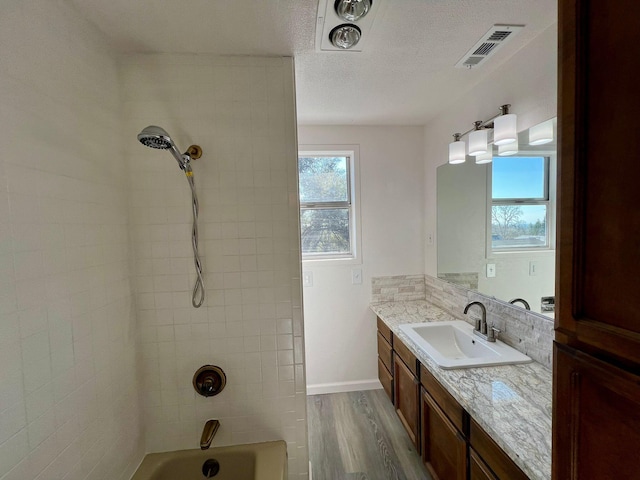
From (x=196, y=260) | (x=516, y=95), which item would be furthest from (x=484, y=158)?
(x=196, y=260)

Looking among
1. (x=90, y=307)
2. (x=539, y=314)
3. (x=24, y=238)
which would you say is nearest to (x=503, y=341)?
(x=539, y=314)

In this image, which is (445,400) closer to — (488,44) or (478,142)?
(478,142)

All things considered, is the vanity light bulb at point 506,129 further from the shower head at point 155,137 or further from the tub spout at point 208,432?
the tub spout at point 208,432

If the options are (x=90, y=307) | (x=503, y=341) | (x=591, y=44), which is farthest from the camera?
(x=503, y=341)

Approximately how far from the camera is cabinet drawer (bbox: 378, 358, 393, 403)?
2325 millimetres

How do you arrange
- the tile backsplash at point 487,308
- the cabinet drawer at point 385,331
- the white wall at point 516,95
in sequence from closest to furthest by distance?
the white wall at point 516,95 < the tile backsplash at point 487,308 < the cabinet drawer at point 385,331

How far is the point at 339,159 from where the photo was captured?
8.95ft

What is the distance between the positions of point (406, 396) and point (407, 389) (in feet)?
0.24

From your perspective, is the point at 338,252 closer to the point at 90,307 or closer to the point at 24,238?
the point at 90,307

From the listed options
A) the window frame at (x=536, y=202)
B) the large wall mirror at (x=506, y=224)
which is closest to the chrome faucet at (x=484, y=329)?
the large wall mirror at (x=506, y=224)

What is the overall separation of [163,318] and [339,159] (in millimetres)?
2008

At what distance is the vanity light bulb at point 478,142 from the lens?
177 cm

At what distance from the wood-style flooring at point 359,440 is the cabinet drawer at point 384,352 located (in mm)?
420

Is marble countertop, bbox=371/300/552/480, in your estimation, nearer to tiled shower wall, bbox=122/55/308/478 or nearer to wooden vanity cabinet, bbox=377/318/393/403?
wooden vanity cabinet, bbox=377/318/393/403
